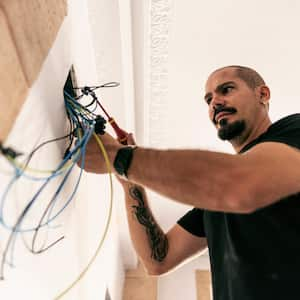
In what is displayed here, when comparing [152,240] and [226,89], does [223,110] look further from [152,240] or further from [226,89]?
[152,240]

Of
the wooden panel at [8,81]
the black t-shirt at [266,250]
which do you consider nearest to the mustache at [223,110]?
the black t-shirt at [266,250]

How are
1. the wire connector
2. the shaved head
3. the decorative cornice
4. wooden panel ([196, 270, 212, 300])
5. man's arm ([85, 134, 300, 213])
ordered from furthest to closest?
wooden panel ([196, 270, 212, 300]) → the decorative cornice → the shaved head → the wire connector → man's arm ([85, 134, 300, 213])

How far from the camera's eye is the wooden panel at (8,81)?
0.45 meters

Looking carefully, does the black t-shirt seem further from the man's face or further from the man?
the man's face

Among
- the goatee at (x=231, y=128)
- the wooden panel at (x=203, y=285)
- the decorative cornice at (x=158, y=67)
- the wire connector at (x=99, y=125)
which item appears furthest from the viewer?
the wooden panel at (x=203, y=285)

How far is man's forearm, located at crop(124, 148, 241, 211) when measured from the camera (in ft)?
1.99

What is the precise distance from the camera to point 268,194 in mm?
602

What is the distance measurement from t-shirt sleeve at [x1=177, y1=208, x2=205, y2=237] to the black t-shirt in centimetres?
26

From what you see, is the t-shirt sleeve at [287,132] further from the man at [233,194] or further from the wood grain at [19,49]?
the wood grain at [19,49]

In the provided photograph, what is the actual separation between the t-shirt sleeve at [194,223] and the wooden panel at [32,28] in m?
0.84

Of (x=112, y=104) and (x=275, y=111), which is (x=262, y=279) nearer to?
(x=112, y=104)

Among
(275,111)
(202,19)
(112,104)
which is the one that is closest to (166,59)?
(202,19)

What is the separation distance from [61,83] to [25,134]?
280 millimetres

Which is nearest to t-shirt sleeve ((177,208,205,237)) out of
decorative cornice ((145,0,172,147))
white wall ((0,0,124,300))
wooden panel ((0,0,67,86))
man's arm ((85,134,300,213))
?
white wall ((0,0,124,300))
